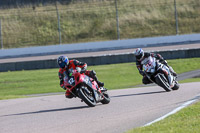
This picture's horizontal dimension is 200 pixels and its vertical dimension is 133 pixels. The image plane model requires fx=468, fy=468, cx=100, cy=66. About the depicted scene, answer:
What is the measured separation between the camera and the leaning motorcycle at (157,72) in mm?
13688

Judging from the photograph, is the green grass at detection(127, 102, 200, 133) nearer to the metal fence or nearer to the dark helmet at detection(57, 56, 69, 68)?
the dark helmet at detection(57, 56, 69, 68)

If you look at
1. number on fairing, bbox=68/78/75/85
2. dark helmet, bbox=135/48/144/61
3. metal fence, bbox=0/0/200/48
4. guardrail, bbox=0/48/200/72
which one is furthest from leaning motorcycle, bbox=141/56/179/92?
metal fence, bbox=0/0/200/48

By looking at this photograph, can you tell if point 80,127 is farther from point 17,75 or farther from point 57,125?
point 17,75

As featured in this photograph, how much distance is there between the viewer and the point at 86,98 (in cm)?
1059

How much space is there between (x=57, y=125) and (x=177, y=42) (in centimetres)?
2337

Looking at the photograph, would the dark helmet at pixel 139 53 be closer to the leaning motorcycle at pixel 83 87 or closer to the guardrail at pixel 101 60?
the leaning motorcycle at pixel 83 87

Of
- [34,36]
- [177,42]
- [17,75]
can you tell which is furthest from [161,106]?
[34,36]

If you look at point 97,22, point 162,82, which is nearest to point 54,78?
point 162,82

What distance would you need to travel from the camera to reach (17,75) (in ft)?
83.4

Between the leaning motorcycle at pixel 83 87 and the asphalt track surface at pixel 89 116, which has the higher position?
the leaning motorcycle at pixel 83 87

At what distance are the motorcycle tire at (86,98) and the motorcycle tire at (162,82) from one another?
3.23 meters

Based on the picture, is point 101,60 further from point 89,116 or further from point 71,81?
point 89,116

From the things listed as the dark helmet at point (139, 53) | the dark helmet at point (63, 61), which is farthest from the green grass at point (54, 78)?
Answer: the dark helmet at point (63, 61)

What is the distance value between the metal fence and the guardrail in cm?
679
